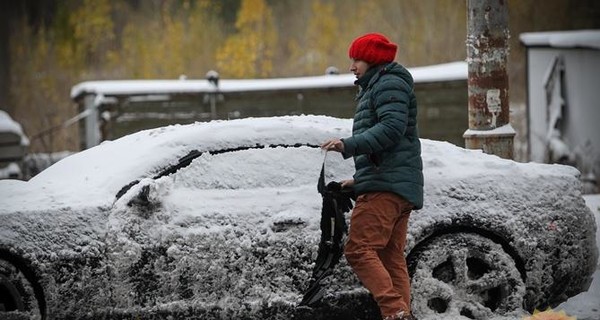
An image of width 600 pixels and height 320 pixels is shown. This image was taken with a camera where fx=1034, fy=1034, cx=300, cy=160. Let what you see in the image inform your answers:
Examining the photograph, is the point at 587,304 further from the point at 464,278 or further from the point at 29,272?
the point at 29,272

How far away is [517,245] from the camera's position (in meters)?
6.34

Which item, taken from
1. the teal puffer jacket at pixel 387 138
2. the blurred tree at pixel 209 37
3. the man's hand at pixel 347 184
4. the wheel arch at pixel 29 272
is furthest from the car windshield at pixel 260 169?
the blurred tree at pixel 209 37

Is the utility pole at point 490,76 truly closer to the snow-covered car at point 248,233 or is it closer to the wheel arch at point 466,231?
the snow-covered car at point 248,233

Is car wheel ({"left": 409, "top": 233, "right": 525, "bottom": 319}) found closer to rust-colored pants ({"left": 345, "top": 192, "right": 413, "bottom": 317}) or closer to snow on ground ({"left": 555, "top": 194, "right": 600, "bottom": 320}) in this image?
rust-colored pants ({"left": 345, "top": 192, "right": 413, "bottom": 317})

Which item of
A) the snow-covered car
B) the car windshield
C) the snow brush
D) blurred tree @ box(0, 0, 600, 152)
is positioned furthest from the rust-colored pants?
blurred tree @ box(0, 0, 600, 152)

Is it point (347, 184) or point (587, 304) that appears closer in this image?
point (347, 184)

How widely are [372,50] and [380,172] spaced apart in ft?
2.24

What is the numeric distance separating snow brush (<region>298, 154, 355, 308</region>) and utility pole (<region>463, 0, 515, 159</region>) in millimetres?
2260

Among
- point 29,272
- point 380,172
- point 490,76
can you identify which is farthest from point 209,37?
point 380,172

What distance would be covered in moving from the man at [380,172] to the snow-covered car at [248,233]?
1.36 feet

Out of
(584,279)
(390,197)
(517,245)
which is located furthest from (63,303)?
(584,279)

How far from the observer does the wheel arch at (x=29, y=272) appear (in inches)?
228

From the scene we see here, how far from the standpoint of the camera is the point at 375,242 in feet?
18.9

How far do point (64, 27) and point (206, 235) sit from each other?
3819 cm
